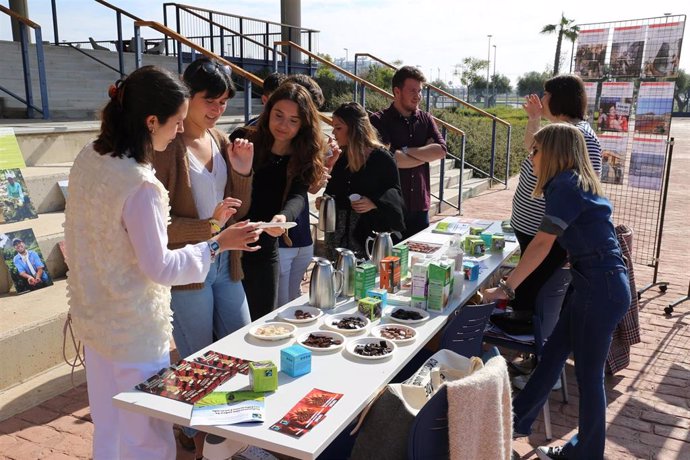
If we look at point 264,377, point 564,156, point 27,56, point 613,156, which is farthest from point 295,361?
point 27,56

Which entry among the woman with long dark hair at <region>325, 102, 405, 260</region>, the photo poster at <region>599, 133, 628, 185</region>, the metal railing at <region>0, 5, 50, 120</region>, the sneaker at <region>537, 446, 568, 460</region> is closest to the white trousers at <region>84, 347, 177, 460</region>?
the woman with long dark hair at <region>325, 102, 405, 260</region>

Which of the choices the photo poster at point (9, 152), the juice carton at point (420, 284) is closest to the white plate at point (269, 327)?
the juice carton at point (420, 284)

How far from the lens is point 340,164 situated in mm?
3777

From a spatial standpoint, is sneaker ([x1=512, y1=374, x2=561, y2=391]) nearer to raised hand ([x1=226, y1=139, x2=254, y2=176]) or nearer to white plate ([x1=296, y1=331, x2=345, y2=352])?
white plate ([x1=296, y1=331, x2=345, y2=352])

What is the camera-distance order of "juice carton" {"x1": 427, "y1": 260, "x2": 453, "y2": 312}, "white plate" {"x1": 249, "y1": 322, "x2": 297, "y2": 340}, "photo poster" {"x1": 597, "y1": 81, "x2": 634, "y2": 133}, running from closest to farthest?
"white plate" {"x1": 249, "y1": 322, "x2": 297, "y2": 340} < "juice carton" {"x1": 427, "y1": 260, "x2": 453, "y2": 312} < "photo poster" {"x1": 597, "y1": 81, "x2": 634, "y2": 133}

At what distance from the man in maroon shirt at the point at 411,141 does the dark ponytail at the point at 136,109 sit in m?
2.92

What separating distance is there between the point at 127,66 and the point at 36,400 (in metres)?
8.71

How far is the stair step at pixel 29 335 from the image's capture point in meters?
3.33

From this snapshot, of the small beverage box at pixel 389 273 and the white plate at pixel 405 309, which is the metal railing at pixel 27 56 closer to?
the small beverage box at pixel 389 273

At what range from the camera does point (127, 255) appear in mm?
1829

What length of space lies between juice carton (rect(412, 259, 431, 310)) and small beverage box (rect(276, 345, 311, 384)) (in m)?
0.85

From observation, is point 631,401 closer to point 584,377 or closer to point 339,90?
point 584,377

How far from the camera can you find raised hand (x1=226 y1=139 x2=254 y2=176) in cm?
262

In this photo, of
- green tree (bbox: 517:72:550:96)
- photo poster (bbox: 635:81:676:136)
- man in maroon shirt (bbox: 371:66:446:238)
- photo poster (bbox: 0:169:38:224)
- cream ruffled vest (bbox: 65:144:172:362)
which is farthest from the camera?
green tree (bbox: 517:72:550:96)
